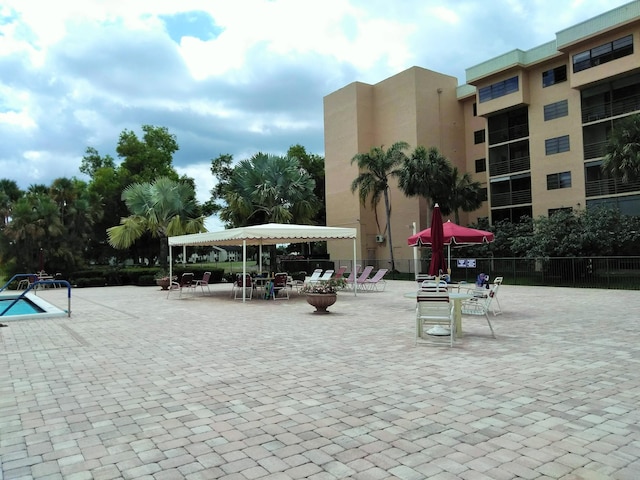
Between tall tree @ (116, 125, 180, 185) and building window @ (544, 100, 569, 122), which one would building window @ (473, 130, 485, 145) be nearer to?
building window @ (544, 100, 569, 122)

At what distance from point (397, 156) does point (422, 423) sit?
2704 centimetres

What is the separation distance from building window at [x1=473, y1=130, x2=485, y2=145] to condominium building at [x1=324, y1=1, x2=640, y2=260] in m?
0.08

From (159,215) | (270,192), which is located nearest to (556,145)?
(270,192)

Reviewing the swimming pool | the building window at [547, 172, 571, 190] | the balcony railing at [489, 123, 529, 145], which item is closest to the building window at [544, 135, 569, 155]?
the building window at [547, 172, 571, 190]

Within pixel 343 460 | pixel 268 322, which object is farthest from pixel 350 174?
pixel 343 460

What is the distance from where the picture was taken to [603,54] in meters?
25.6

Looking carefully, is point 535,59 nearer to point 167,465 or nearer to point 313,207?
point 313,207

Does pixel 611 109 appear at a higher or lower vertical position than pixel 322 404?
higher

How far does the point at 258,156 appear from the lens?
28609 mm

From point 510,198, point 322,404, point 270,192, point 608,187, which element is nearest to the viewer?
point 322,404

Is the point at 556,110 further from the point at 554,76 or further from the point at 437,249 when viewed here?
the point at 437,249

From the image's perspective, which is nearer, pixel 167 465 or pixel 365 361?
pixel 167 465

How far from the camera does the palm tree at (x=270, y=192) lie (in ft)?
89.7

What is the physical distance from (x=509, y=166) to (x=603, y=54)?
28.0 ft
